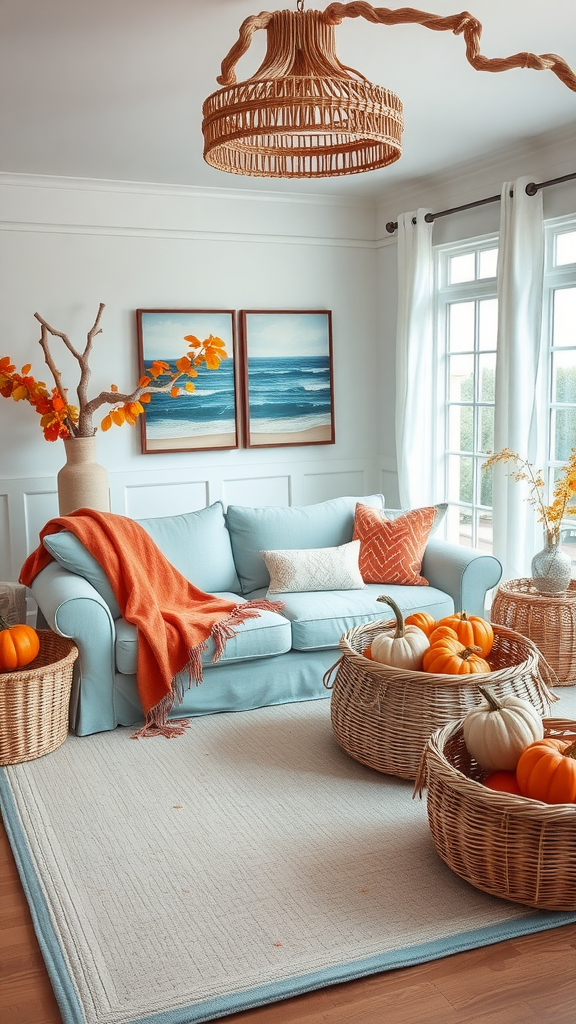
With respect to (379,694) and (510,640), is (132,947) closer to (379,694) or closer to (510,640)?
(379,694)

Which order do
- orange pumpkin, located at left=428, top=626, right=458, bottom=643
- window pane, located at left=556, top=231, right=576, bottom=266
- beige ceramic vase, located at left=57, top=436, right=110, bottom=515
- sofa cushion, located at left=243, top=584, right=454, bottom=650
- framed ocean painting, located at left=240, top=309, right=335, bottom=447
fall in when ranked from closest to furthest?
orange pumpkin, located at left=428, top=626, right=458, bottom=643
sofa cushion, located at left=243, top=584, right=454, bottom=650
window pane, located at left=556, top=231, right=576, bottom=266
beige ceramic vase, located at left=57, top=436, right=110, bottom=515
framed ocean painting, located at left=240, top=309, right=335, bottom=447

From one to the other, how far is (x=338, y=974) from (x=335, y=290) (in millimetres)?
4788

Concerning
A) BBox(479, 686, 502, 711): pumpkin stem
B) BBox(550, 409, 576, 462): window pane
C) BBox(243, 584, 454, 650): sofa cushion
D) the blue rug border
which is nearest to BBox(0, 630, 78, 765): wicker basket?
the blue rug border

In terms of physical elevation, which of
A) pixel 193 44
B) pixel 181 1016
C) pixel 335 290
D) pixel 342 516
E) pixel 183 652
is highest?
pixel 193 44

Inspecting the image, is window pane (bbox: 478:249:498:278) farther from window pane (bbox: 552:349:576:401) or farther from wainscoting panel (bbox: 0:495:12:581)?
wainscoting panel (bbox: 0:495:12:581)

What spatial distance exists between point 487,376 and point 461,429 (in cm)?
43

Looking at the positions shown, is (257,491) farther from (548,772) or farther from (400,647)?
(548,772)

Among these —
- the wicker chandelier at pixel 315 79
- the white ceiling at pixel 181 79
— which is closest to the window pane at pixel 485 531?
the white ceiling at pixel 181 79

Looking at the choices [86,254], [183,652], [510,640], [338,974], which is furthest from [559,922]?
[86,254]

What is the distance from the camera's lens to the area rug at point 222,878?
2135mm

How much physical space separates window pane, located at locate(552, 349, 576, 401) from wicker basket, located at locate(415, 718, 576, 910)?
2.78 meters

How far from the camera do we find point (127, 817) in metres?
2.95

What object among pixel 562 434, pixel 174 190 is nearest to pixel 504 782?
pixel 562 434

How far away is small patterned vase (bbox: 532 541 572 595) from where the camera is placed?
4215mm
